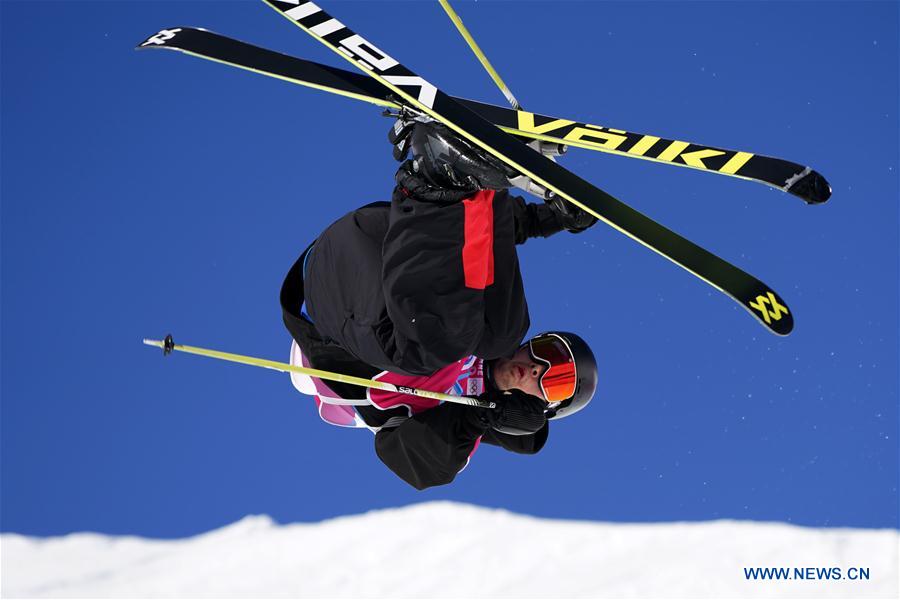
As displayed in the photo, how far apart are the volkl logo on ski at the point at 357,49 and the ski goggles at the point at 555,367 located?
752mm

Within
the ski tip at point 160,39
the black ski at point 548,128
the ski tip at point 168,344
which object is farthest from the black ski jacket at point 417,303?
the ski tip at point 160,39

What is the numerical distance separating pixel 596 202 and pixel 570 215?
1.18ft

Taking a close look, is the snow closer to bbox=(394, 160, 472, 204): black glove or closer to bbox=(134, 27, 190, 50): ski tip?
bbox=(394, 160, 472, 204): black glove

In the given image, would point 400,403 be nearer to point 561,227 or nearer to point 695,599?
point 561,227

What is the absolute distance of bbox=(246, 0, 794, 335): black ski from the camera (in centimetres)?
156

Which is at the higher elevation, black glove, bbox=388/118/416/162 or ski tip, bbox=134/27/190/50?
ski tip, bbox=134/27/190/50

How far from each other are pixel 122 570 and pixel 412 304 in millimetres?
2061

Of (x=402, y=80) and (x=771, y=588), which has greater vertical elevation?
(x=402, y=80)

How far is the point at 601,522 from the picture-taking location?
124 inches

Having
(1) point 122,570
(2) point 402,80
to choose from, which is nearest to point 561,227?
(2) point 402,80

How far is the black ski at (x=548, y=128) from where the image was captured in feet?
4.94

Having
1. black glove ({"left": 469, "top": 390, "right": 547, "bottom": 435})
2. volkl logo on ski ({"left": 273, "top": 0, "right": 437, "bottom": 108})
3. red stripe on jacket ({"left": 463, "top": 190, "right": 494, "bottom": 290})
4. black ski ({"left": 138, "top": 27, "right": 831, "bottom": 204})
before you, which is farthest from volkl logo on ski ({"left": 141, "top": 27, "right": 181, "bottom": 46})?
black glove ({"left": 469, "top": 390, "right": 547, "bottom": 435})

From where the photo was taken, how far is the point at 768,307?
5.11ft

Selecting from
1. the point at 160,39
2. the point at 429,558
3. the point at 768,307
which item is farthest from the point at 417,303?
the point at 429,558
